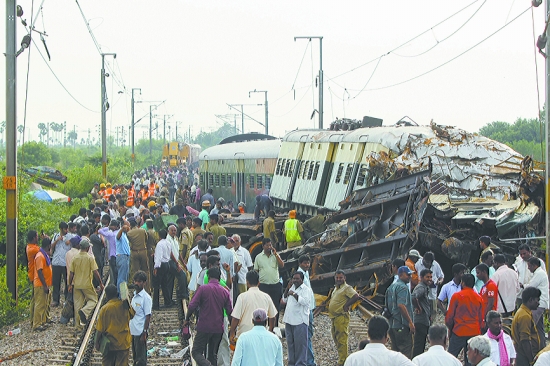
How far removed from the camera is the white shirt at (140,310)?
10312 mm

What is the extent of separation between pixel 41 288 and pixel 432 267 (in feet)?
22.1

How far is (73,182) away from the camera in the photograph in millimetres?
44062

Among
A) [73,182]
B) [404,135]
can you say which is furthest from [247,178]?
[404,135]

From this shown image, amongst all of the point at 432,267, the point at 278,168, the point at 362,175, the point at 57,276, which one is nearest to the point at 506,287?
the point at 432,267

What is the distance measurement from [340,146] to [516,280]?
12.1 meters

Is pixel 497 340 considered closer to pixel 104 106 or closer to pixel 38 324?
pixel 38 324

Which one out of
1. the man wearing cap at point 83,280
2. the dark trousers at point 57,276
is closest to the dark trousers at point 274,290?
the man wearing cap at point 83,280

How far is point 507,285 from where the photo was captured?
10695mm

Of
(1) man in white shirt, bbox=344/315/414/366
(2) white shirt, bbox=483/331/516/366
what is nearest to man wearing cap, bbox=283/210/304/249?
(2) white shirt, bbox=483/331/516/366

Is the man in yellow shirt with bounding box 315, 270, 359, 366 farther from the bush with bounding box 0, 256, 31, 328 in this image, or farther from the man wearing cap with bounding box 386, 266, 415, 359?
the bush with bounding box 0, 256, 31, 328

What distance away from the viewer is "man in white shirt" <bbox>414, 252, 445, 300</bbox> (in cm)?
1165

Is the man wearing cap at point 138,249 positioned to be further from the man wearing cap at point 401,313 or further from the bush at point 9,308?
the man wearing cap at point 401,313

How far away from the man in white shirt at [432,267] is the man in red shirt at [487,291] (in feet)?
4.03

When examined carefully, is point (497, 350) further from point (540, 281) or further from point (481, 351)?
point (540, 281)
